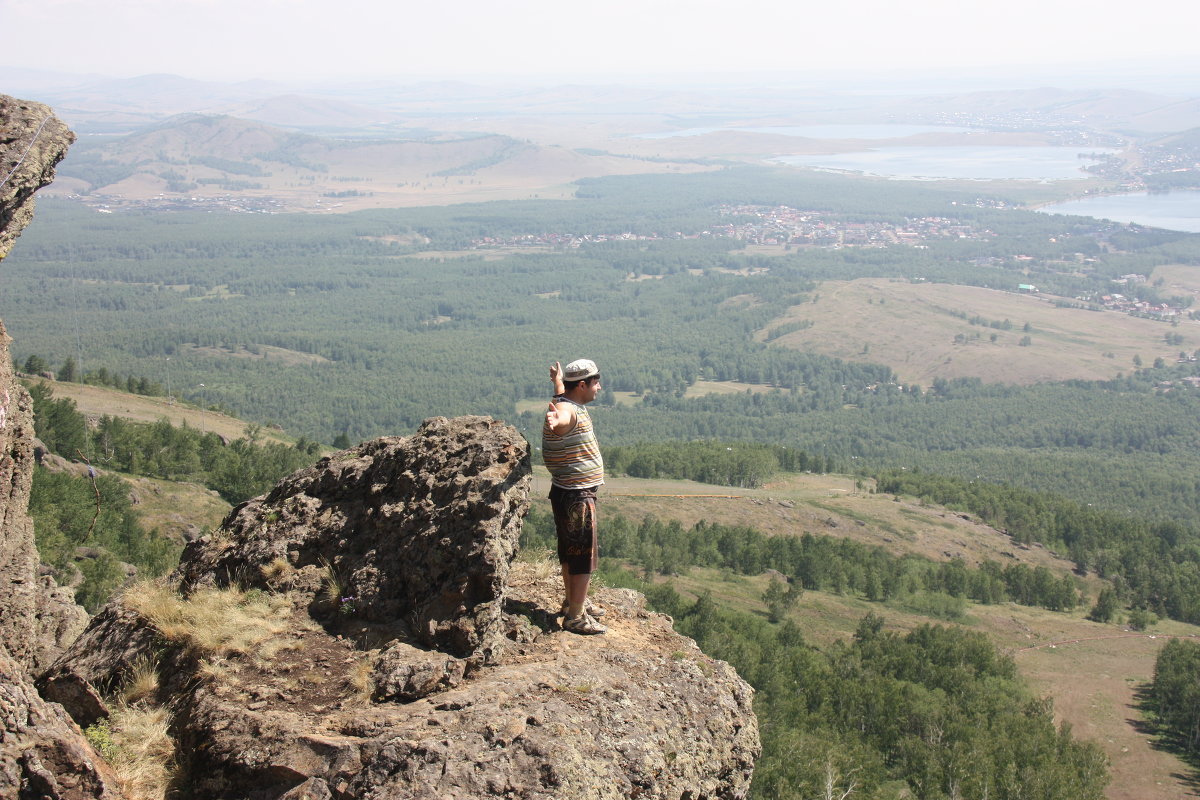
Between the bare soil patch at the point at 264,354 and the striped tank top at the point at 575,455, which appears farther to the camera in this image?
the bare soil patch at the point at 264,354

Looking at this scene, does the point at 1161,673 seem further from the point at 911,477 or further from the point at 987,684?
the point at 911,477

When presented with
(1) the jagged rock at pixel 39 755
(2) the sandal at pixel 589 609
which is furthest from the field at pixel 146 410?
(1) the jagged rock at pixel 39 755

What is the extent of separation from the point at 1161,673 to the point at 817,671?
84.3 ft

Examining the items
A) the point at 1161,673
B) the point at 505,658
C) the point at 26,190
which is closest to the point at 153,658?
the point at 505,658

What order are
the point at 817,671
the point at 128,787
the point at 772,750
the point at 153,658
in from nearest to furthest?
the point at 128,787
the point at 153,658
the point at 772,750
the point at 817,671

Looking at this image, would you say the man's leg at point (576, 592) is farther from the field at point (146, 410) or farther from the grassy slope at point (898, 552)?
the field at point (146, 410)

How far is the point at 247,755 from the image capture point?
776cm

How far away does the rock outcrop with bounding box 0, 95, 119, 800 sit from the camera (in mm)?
6598

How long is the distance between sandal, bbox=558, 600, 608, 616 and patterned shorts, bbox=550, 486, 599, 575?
19.9 inches

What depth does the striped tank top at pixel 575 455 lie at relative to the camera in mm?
10250

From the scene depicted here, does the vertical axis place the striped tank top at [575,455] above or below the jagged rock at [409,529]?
above

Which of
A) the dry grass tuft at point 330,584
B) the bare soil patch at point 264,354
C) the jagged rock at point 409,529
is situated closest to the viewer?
the jagged rock at point 409,529

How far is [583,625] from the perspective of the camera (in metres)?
10.4

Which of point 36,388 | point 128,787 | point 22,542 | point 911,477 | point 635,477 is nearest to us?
point 128,787
